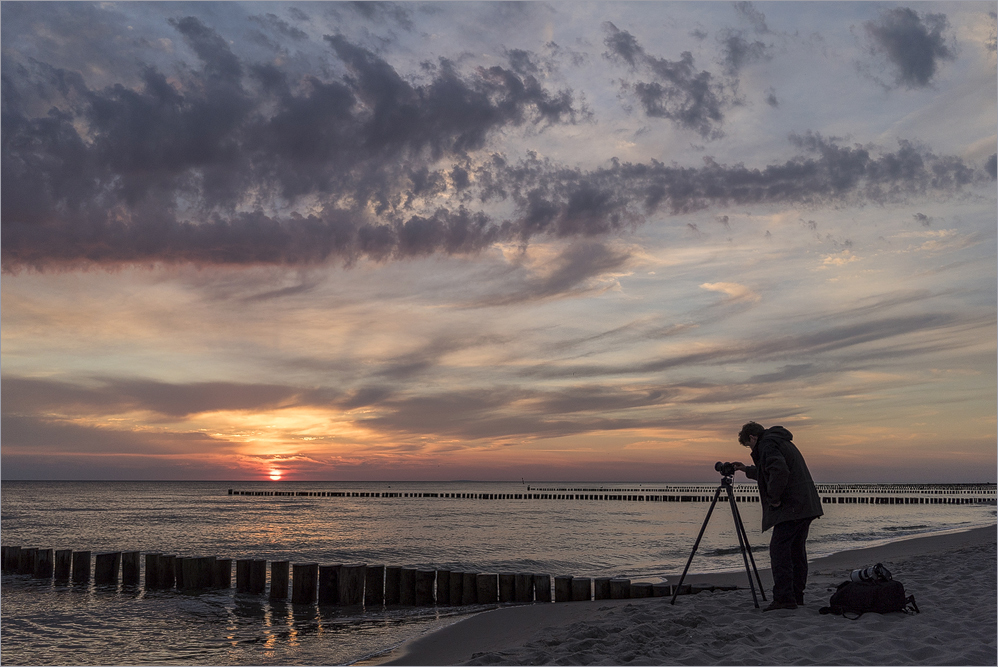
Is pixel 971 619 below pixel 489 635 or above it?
above

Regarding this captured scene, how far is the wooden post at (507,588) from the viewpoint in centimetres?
1244

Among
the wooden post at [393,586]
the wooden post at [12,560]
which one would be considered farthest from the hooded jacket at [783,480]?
the wooden post at [12,560]

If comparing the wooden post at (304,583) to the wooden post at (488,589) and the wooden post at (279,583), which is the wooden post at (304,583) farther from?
the wooden post at (488,589)

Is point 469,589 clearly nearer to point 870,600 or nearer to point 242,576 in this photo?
point 242,576

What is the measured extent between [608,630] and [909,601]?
3.45 metres

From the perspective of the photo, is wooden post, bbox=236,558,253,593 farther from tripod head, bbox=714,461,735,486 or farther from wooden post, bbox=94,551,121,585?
tripod head, bbox=714,461,735,486

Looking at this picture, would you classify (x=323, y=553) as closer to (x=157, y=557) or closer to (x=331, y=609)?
(x=157, y=557)

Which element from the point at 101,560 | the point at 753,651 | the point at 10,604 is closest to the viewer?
the point at 753,651

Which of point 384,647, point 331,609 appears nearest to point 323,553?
point 331,609

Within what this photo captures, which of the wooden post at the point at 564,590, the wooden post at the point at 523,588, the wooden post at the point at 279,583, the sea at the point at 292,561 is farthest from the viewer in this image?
the wooden post at the point at 279,583

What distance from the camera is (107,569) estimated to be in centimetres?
1603

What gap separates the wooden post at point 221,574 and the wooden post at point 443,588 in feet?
17.0

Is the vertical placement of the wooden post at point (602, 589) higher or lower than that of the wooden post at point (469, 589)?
higher

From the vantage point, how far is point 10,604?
14445mm
